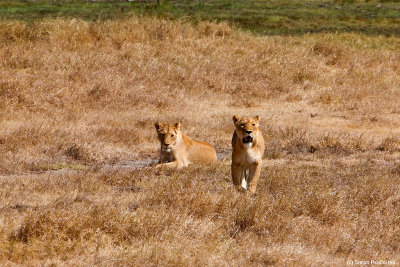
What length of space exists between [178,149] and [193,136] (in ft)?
8.22

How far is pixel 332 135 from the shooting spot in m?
11.8

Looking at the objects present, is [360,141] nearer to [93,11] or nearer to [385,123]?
[385,123]

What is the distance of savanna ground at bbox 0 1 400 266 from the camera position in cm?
606

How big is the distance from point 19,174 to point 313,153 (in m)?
4.56

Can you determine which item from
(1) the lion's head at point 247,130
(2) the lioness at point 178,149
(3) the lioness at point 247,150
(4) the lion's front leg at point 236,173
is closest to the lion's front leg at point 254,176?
(3) the lioness at point 247,150

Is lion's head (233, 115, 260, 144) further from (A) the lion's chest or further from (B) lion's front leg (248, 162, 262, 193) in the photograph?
(B) lion's front leg (248, 162, 262, 193)

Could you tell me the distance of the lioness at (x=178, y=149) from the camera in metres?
9.48

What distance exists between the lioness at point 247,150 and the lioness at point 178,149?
6.22ft

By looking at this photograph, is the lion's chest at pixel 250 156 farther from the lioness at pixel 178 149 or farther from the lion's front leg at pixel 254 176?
the lioness at pixel 178 149

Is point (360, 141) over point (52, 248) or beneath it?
beneath

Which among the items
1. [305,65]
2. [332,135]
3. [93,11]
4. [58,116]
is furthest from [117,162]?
[93,11]

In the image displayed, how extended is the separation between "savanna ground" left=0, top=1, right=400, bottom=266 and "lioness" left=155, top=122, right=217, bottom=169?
0.29 metres

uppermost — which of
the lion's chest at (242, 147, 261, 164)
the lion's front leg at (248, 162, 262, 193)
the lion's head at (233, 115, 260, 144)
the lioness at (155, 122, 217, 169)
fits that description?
the lion's head at (233, 115, 260, 144)

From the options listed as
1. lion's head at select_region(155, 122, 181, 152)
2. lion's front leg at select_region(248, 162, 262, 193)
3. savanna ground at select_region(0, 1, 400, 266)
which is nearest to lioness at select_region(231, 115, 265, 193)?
lion's front leg at select_region(248, 162, 262, 193)
